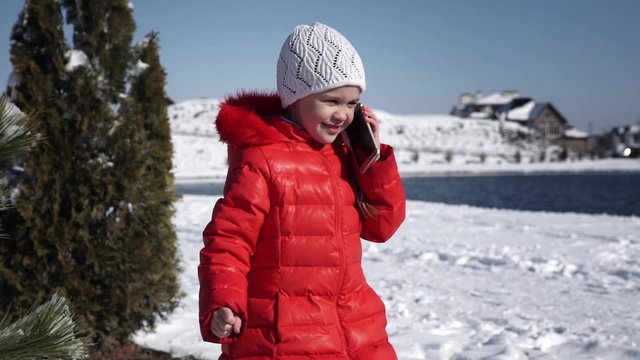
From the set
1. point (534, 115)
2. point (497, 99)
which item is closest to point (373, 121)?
point (534, 115)

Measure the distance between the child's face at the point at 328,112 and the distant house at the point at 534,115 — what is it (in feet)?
253

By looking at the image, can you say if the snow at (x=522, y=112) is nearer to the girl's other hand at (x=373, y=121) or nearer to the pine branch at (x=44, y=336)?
the girl's other hand at (x=373, y=121)

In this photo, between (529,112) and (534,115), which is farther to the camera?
(529,112)

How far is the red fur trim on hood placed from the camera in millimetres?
2193

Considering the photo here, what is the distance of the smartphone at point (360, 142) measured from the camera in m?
2.26

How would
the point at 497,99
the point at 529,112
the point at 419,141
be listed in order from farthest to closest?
1. the point at 497,99
2. the point at 529,112
3. the point at 419,141

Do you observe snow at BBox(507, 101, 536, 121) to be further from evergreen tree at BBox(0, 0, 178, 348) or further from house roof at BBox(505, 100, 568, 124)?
evergreen tree at BBox(0, 0, 178, 348)

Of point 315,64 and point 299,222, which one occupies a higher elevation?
point 315,64

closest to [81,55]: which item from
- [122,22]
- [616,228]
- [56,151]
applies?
[122,22]

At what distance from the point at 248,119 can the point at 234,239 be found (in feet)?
1.58

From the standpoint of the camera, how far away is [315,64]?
7.14 feet

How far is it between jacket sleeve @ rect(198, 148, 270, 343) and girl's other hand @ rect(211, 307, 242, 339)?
16 mm

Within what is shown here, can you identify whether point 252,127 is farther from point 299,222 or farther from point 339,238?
point 339,238

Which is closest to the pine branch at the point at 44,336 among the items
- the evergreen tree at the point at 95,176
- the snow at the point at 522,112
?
the evergreen tree at the point at 95,176
